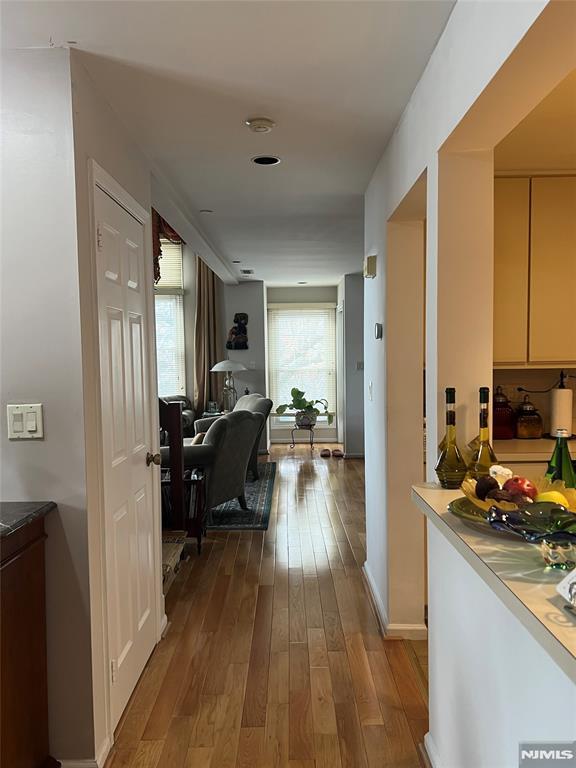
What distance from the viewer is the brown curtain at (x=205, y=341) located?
27.6 feet

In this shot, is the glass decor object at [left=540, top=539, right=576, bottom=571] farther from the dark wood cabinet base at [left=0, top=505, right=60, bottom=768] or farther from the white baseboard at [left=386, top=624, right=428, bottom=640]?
the white baseboard at [left=386, top=624, right=428, bottom=640]

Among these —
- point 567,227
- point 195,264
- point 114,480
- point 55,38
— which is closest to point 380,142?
point 567,227

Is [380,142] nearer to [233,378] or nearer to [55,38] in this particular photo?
[55,38]

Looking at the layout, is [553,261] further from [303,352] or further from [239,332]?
[303,352]

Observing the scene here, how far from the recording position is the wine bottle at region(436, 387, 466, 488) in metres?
1.77

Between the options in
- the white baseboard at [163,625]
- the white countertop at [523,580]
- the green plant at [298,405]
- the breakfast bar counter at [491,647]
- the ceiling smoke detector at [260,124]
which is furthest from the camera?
the green plant at [298,405]

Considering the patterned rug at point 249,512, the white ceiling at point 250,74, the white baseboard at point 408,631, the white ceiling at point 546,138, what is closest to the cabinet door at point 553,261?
the white ceiling at point 546,138

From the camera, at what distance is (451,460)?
1.79 metres

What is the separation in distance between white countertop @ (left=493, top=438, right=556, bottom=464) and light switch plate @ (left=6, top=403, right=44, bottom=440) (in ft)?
7.08

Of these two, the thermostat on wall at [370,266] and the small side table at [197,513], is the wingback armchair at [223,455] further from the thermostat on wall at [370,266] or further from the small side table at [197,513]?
the thermostat on wall at [370,266]

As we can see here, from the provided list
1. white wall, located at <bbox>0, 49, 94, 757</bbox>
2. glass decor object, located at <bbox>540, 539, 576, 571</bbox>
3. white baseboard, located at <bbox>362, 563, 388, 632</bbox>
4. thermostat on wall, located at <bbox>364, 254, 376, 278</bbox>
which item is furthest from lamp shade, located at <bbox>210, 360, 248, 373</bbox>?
glass decor object, located at <bbox>540, 539, 576, 571</bbox>

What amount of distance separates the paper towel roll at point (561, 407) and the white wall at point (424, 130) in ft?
3.24

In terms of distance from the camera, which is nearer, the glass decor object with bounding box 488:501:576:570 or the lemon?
the glass decor object with bounding box 488:501:576:570

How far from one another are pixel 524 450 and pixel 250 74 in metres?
2.21
